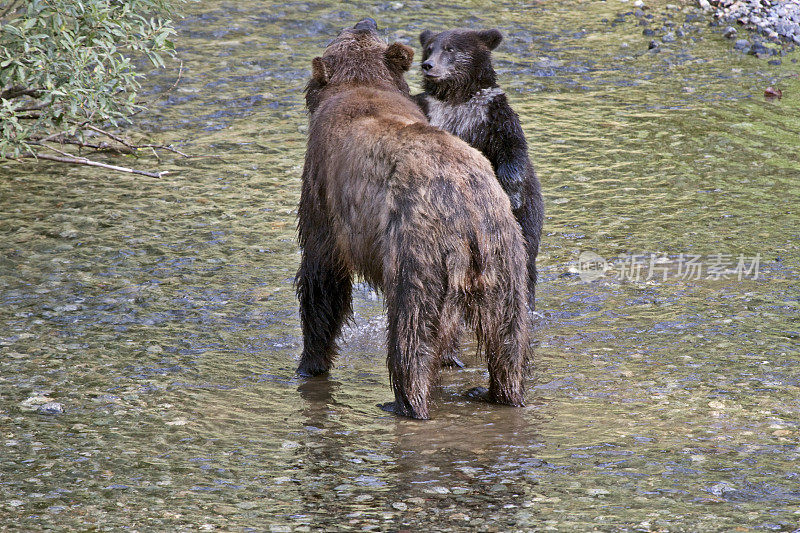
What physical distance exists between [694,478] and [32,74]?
5.54 m

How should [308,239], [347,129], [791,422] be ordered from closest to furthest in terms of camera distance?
1. [791,422]
2. [347,129]
3. [308,239]

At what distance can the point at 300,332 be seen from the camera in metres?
6.77

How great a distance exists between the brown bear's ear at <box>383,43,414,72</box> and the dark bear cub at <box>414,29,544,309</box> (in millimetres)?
135

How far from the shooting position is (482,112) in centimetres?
614

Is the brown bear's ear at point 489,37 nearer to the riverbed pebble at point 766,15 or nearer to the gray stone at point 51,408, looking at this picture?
the gray stone at point 51,408

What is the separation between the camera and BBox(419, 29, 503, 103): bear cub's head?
20.9ft

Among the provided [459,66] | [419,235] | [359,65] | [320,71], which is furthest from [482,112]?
[419,235]

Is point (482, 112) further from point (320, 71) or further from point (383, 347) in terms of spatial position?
point (383, 347)

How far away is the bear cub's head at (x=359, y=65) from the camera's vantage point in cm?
617

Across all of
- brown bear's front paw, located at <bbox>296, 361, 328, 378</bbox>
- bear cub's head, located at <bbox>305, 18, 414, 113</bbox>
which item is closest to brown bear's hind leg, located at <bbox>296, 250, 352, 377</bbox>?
brown bear's front paw, located at <bbox>296, 361, 328, 378</bbox>

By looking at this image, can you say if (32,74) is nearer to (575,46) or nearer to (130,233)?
(130,233)

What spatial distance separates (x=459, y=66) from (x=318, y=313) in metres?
1.95

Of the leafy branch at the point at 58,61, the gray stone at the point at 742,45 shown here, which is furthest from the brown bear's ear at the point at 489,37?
the gray stone at the point at 742,45

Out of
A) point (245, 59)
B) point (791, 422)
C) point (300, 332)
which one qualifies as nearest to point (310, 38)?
point (245, 59)
